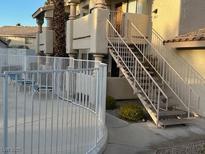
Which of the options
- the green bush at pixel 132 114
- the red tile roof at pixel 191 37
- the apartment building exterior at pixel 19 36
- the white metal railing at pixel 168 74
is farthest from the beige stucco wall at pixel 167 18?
the apartment building exterior at pixel 19 36

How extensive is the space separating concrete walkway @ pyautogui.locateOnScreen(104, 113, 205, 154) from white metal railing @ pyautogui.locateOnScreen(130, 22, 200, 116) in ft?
3.47

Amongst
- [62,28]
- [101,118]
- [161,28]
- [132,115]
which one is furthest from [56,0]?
[101,118]

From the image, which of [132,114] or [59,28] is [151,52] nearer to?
[132,114]

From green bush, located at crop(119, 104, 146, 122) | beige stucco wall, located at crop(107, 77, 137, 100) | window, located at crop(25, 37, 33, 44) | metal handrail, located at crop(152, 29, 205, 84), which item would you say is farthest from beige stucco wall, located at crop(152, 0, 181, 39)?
window, located at crop(25, 37, 33, 44)

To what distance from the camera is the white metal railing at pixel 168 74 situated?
11.2 meters

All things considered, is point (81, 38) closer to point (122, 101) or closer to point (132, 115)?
point (122, 101)

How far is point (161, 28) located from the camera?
44.3 ft

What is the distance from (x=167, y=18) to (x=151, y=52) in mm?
1585

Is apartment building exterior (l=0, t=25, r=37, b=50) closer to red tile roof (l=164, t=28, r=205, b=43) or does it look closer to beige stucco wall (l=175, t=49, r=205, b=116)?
red tile roof (l=164, t=28, r=205, b=43)

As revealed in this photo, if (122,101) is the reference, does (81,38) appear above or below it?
above

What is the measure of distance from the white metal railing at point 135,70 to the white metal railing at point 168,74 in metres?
0.57

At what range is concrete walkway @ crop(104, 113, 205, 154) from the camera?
7.42m

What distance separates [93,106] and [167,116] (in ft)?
12.6

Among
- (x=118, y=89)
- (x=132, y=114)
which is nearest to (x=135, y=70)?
(x=132, y=114)
